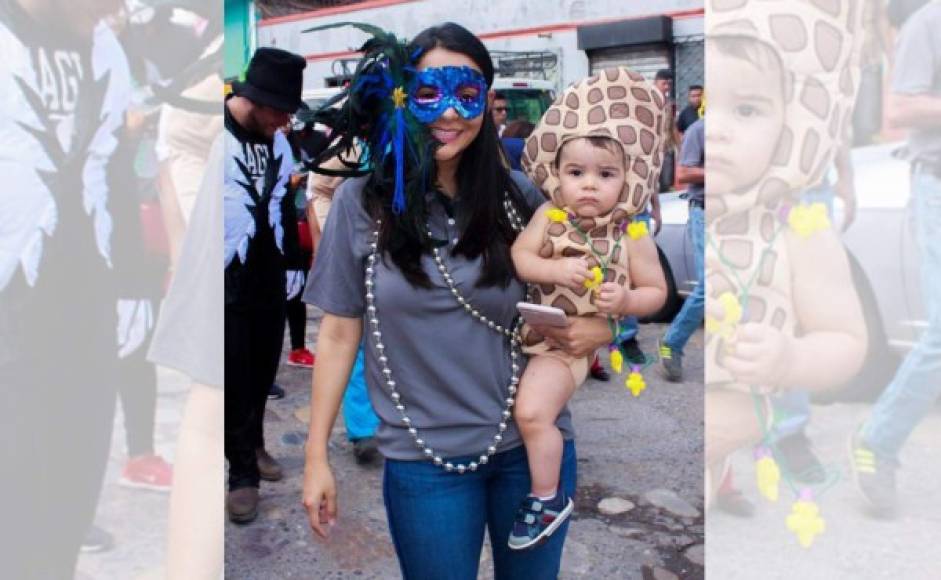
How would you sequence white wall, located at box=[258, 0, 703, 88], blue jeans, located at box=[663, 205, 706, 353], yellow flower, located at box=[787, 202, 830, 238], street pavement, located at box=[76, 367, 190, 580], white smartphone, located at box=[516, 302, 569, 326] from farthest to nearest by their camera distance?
white wall, located at box=[258, 0, 703, 88]
blue jeans, located at box=[663, 205, 706, 353]
white smartphone, located at box=[516, 302, 569, 326]
street pavement, located at box=[76, 367, 190, 580]
yellow flower, located at box=[787, 202, 830, 238]

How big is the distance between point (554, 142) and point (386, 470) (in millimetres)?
816

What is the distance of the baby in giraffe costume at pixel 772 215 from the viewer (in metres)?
1.64

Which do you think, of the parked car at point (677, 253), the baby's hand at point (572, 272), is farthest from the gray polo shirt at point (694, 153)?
the baby's hand at point (572, 272)

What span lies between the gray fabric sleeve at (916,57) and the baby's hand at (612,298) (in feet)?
2.30

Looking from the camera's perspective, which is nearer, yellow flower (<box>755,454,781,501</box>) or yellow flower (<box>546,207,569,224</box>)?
yellow flower (<box>755,454,781,501</box>)

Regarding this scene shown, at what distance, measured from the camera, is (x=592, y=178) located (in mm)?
2102

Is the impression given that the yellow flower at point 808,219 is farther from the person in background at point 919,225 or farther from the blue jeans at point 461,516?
the blue jeans at point 461,516

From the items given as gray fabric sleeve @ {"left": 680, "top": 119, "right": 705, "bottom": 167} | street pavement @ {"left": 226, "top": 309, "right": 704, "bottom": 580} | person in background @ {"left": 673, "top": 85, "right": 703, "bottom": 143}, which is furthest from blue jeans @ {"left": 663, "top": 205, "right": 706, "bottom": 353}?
person in background @ {"left": 673, "top": 85, "right": 703, "bottom": 143}

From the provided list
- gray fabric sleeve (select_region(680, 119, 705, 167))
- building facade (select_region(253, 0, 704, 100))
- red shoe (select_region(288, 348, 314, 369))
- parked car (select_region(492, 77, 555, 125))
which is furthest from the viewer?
building facade (select_region(253, 0, 704, 100))

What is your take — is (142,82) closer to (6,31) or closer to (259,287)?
(6,31)

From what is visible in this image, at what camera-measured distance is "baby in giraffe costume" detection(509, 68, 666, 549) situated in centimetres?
210

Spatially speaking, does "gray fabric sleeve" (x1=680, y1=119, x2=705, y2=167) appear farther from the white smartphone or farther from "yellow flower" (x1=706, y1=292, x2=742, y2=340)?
"yellow flower" (x1=706, y1=292, x2=742, y2=340)

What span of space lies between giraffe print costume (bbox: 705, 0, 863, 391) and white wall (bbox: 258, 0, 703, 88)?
513 inches

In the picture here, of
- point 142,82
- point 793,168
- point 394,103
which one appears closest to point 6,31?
point 142,82
